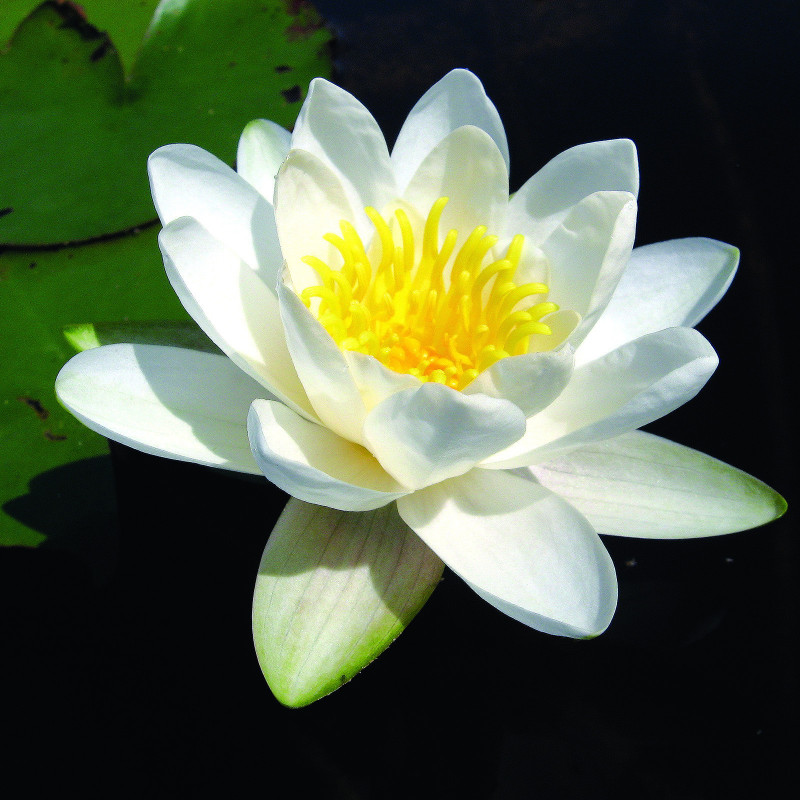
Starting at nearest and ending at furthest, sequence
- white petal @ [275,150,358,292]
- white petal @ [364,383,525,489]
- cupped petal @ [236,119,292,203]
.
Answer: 1. white petal @ [364,383,525,489]
2. white petal @ [275,150,358,292]
3. cupped petal @ [236,119,292,203]

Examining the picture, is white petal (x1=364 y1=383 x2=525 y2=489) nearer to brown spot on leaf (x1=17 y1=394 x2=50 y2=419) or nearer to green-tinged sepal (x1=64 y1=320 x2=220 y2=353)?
green-tinged sepal (x1=64 y1=320 x2=220 y2=353)

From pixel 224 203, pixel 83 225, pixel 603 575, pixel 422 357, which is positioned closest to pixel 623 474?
pixel 603 575

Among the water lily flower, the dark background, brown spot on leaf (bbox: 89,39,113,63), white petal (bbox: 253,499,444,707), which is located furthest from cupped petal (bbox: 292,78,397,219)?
brown spot on leaf (bbox: 89,39,113,63)

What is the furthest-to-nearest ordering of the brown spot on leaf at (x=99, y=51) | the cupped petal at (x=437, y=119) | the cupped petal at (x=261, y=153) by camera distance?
the brown spot on leaf at (x=99, y=51) < the cupped petal at (x=261, y=153) < the cupped petal at (x=437, y=119)

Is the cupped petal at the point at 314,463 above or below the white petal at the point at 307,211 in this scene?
below

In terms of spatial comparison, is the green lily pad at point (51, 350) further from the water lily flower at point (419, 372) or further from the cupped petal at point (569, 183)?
the cupped petal at point (569, 183)

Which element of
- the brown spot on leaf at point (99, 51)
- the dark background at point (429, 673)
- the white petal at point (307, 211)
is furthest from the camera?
the brown spot on leaf at point (99, 51)

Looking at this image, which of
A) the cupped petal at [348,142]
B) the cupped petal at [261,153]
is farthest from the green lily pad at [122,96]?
the cupped petal at [348,142]
